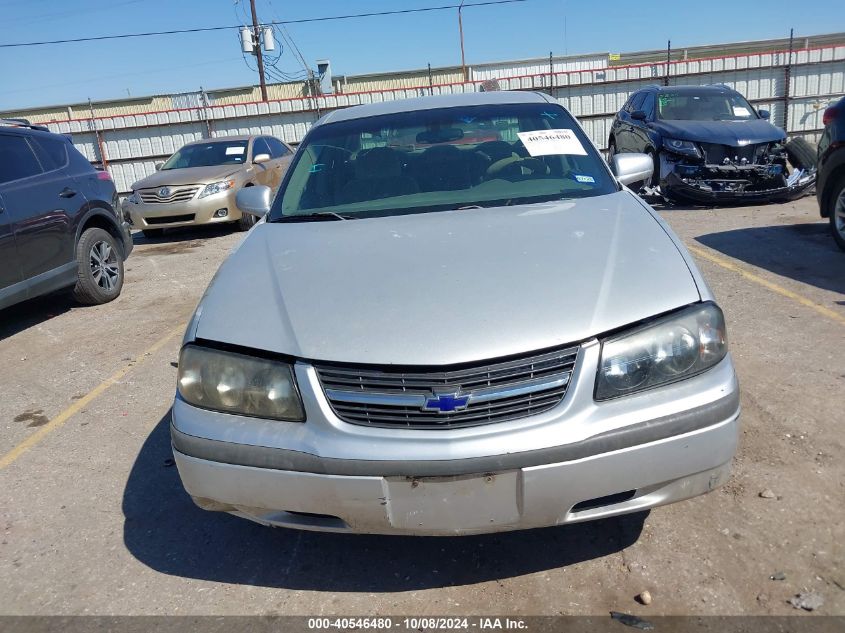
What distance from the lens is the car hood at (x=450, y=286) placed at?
6.68ft

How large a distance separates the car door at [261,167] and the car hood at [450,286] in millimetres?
8277

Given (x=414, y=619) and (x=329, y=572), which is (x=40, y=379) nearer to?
(x=329, y=572)

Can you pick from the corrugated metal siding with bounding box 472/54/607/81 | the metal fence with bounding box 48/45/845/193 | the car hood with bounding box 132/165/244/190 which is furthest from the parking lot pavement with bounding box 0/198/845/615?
the corrugated metal siding with bounding box 472/54/607/81

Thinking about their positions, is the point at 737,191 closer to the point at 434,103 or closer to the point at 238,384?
the point at 434,103

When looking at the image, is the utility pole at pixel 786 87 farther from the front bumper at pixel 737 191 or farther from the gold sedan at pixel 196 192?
the gold sedan at pixel 196 192

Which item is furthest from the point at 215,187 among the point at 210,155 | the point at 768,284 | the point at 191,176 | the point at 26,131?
the point at 768,284

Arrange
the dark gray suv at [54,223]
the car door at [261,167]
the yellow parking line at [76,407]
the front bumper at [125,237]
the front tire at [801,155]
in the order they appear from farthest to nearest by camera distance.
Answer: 1. the car door at [261,167]
2. the front tire at [801,155]
3. the front bumper at [125,237]
4. the dark gray suv at [54,223]
5. the yellow parking line at [76,407]

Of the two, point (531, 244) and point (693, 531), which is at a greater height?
point (531, 244)

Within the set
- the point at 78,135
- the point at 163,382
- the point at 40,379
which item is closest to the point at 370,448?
the point at 163,382

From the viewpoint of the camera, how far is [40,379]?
4730 mm

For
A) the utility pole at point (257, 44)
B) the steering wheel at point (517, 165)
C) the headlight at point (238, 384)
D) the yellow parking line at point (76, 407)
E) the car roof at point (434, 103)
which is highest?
the utility pole at point (257, 44)

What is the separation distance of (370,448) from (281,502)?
0.36 m

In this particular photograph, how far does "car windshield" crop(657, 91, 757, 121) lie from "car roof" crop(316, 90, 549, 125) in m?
6.94

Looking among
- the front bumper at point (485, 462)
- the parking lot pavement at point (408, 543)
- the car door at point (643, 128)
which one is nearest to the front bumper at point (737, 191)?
the car door at point (643, 128)
